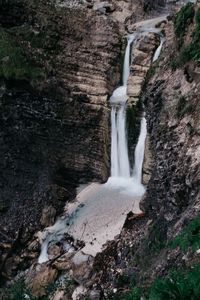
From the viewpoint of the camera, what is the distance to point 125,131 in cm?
1739

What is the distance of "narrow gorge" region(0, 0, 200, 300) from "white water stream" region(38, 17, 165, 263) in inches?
2.2

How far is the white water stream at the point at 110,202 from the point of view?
46.1ft

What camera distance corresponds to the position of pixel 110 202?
15.6 meters

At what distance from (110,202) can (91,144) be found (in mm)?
3213

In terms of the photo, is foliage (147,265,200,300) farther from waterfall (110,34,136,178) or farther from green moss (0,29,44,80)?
green moss (0,29,44,80)

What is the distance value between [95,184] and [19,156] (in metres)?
3.26

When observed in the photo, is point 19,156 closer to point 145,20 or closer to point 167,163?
point 167,163

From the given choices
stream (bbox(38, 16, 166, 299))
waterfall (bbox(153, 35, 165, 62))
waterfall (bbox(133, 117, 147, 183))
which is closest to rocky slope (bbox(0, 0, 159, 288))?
stream (bbox(38, 16, 166, 299))

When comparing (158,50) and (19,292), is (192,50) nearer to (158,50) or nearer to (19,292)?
(158,50)

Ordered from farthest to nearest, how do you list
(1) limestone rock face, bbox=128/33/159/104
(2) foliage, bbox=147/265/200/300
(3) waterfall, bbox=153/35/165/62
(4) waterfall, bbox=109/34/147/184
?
(3) waterfall, bbox=153/35/165/62 < (1) limestone rock face, bbox=128/33/159/104 < (4) waterfall, bbox=109/34/147/184 < (2) foliage, bbox=147/265/200/300

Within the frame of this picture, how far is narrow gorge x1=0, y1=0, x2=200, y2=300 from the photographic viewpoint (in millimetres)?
11062

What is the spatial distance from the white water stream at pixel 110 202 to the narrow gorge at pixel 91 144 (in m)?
0.06

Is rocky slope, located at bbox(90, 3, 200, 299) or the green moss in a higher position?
the green moss

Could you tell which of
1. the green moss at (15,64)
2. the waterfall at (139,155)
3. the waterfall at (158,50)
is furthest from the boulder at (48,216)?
the waterfall at (158,50)
